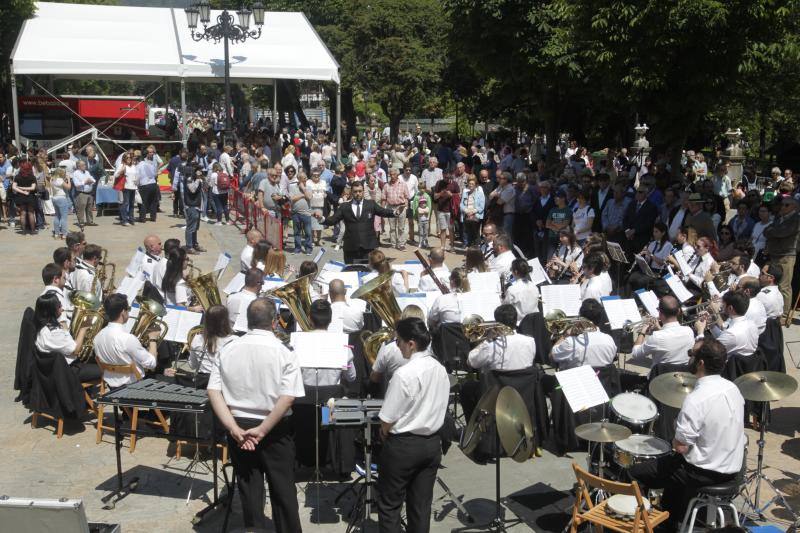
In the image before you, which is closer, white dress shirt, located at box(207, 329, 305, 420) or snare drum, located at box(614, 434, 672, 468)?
white dress shirt, located at box(207, 329, 305, 420)

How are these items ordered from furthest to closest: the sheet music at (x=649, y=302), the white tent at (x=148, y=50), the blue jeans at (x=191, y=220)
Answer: the white tent at (x=148, y=50) → the blue jeans at (x=191, y=220) → the sheet music at (x=649, y=302)

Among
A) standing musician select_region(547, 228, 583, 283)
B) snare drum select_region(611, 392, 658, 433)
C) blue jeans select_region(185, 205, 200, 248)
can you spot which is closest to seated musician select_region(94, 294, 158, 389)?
snare drum select_region(611, 392, 658, 433)

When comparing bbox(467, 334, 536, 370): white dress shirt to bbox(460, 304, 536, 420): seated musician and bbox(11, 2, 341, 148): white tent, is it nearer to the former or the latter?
bbox(460, 304, 536, 420): seated musician

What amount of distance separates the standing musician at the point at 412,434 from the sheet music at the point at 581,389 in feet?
3.80

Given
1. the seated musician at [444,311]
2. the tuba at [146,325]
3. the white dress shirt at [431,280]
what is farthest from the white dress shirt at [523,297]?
the tuba at [146,325]

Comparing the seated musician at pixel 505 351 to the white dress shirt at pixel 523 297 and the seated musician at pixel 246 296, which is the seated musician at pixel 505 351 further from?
the seated musician at pixel 246 296

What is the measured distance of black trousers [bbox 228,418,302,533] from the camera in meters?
5.75

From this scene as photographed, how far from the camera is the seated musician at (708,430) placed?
5.80m

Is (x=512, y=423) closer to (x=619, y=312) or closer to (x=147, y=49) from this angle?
(x=619, y=312)

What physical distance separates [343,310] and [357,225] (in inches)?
196

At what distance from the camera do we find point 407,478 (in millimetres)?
5676

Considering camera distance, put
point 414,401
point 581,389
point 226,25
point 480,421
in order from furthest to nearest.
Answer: point 226,25, point 581,389, point 480,421, point 414,401

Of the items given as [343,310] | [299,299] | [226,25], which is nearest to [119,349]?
[299,299]

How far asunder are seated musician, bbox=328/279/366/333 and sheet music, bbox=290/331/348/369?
1.67 meters
